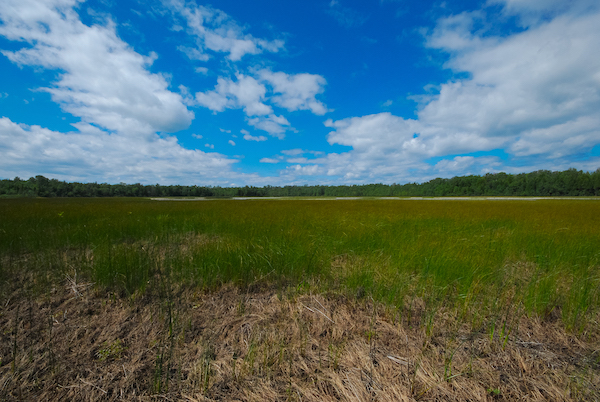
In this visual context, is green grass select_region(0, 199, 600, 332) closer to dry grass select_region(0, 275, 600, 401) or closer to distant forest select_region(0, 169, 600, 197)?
dry grass select_region(0, 275, 600, 401)

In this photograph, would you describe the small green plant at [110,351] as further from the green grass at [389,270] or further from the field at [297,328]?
the green grass at [389,270]

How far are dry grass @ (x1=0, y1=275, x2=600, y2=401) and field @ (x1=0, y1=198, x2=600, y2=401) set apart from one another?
0.01m

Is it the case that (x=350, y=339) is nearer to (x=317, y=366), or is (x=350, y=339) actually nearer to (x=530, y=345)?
(x=317, y=366)

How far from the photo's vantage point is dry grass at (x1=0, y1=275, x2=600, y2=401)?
5.76 ft

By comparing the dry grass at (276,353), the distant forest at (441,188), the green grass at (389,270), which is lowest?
the dry grass at (276,353)

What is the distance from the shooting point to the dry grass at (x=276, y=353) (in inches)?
69.2

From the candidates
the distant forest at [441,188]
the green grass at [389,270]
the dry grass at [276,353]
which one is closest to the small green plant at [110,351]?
the dry grass at [276,353]

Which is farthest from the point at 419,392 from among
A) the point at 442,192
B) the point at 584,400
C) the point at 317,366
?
the point at 442,192

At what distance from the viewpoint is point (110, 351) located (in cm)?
214

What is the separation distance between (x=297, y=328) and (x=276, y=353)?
472mm

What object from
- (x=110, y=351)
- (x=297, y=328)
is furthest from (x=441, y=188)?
(x=110, y=351)

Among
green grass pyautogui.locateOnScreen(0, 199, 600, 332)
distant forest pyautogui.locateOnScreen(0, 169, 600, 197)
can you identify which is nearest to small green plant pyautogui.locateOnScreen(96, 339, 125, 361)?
green grass pyautogui.locateOnScreen(0, 199, 600, 332)

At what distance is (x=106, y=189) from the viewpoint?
218 feet

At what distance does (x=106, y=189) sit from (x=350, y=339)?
89.9 m
